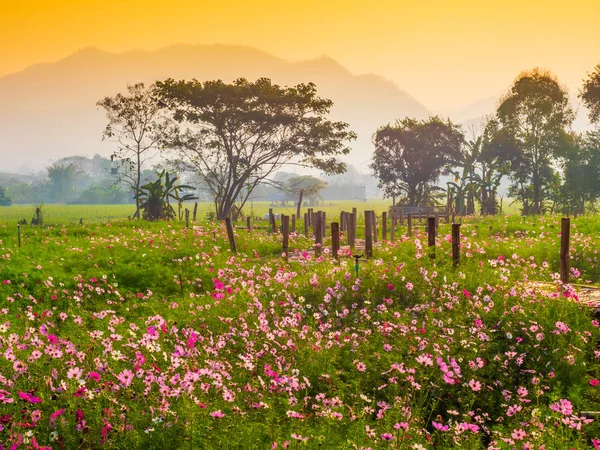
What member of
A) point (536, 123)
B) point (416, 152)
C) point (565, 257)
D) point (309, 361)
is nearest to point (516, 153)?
point (536, 123)

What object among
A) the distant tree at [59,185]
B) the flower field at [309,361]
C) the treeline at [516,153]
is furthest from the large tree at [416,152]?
the distant tree at [59,185]

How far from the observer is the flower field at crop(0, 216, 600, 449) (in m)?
5.47

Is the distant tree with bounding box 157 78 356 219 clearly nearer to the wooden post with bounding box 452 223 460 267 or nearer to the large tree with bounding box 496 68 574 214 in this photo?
the large tree with bounding box 496 68 574 214

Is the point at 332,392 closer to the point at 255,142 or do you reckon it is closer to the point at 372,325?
the point at 372,325

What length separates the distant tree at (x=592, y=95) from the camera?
153 ft

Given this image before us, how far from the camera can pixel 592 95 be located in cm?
4691

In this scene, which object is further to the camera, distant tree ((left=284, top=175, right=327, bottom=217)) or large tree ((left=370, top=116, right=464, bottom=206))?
large tree ((left=370, top=116, right=464, bottom=206))

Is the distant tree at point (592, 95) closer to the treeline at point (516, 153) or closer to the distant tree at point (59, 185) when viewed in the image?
the treeline at point (516, 153)

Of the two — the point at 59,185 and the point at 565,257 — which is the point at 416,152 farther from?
the point at 59,185

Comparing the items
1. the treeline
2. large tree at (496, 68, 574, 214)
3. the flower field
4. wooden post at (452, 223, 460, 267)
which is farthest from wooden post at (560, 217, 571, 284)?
large tree at (496, 68, 574, 214)

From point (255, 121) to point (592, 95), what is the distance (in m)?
26.4

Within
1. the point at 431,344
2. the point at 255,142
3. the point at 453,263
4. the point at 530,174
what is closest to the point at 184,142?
the point at 255,142

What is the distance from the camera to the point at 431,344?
324 inches

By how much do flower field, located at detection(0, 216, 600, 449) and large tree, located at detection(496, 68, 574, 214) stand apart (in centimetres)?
3712
